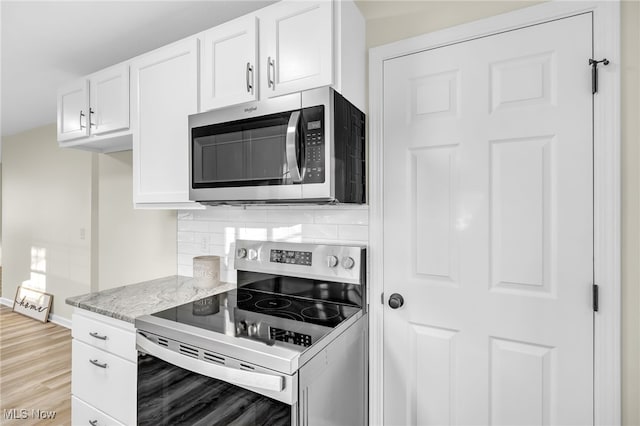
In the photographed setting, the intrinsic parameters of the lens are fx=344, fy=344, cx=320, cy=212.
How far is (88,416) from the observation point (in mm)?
1707

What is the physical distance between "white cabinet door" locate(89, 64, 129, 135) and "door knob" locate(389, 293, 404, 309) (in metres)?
1.76

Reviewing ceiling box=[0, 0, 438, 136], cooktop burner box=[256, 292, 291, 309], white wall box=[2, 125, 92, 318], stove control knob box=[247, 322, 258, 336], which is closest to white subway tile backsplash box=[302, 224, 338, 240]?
cooktop burner box=[256, 292, 291, 309]

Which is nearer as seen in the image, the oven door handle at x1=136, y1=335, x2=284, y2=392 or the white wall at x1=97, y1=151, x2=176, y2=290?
the oven door handle at x1=136, y1=335, x2=284, y2=392

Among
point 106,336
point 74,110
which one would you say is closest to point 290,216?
point 106,336

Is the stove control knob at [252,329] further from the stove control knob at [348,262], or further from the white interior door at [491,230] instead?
the white interior door at [491,230]

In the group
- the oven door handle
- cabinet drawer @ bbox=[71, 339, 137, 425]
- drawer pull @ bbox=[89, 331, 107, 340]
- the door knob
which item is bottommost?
cabinet drawer @ bbox=[71, 339, 137, 425]

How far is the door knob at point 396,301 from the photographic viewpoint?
5.01ft

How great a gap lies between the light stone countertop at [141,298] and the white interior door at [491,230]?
1.02 metres

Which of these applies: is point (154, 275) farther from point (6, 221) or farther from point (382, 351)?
point (6, 221)

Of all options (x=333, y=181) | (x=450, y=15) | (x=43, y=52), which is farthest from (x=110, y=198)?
(x=450, y=15)

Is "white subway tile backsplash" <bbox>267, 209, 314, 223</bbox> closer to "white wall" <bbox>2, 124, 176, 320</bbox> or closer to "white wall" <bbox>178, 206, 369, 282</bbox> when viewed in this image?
"white wall" <bbox>178, 206, 369, 282</bbox>

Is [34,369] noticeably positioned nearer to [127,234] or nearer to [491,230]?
[127,234]

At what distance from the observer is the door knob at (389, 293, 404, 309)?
1.53m

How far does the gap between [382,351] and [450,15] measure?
1491 millimetres
